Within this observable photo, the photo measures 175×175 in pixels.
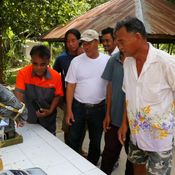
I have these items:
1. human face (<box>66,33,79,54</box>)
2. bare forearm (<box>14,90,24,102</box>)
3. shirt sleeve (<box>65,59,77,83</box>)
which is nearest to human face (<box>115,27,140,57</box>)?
shirt sleeve (<box>65,59,77,83</box>)

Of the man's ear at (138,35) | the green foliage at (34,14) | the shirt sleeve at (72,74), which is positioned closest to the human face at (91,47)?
the shirt sleeve at (72,74)

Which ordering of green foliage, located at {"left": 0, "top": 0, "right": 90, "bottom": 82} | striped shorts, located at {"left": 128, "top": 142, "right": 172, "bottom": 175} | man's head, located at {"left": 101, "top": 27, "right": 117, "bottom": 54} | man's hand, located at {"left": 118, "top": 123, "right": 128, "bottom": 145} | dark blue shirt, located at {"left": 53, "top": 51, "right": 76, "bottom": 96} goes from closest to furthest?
1. striped shorts, located at {"left": 128, "top": 142, "right": 172, "bottom": 175}
2. man's hand, located at {"left": 118, "top": 123, "right": 128, "bottom": 145}
3. man's head, located at {"left": 101, "top": 27, "right": 117, "bottom": 54}
4. dark blue shirt, located at {"left": 53, "top": 51, "right": 76, "bottom": 96}
5. green foliage, located at {"left": 0, "top": 0, "right": 90, "bottom": 82}

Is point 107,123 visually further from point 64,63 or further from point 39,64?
point 64,63

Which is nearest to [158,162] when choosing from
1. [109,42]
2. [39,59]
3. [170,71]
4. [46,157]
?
[170,71]

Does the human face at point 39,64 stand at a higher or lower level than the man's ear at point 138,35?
lower

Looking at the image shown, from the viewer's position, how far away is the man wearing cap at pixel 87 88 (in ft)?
9.78

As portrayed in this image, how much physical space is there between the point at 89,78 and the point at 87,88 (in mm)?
102

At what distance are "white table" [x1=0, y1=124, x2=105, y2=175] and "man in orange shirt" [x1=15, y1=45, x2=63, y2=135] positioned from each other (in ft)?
1.22

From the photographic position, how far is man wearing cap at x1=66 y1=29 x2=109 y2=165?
2980 mm

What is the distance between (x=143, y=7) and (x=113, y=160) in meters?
2.43

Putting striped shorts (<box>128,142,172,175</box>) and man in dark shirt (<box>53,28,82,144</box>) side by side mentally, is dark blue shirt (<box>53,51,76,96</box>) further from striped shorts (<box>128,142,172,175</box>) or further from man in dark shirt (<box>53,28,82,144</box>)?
striped shorts (<box>128,142,172,175</box>)

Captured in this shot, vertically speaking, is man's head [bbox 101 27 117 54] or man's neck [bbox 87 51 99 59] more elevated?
man's head [bbox 101 27 117 54]

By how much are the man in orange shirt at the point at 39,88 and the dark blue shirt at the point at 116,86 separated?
50cm

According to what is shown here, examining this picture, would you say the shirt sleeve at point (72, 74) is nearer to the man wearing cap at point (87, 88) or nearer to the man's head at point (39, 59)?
the man wearing cap at point (87, 88)
